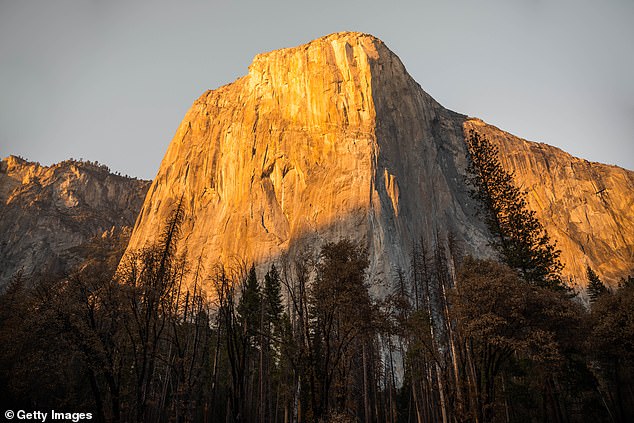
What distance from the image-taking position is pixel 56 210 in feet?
413

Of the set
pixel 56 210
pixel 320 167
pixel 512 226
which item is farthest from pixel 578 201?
pixel 56 210

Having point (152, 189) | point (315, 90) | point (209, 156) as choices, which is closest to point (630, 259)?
point (315, 90)

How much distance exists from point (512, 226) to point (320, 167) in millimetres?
46715

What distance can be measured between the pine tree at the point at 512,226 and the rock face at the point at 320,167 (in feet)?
96.1

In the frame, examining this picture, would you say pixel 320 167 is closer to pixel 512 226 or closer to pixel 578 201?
pixel 512 226

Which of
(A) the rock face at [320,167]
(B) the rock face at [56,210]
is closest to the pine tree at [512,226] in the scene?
(A) the rock face at [320,167]

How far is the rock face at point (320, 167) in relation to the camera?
68.9m

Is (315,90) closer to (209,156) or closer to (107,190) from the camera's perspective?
(209,156)

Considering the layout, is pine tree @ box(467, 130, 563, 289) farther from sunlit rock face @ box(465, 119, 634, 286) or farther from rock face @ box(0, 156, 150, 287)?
rock face @ box(0, 156, 150, 287)

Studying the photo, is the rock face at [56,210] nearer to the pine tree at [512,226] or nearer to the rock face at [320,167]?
the rock face at [320,167]

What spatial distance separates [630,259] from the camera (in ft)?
298

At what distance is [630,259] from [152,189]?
102m

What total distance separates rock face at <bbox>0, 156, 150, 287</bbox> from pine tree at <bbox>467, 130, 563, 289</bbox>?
3936 inches

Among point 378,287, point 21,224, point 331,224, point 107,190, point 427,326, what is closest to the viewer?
point 427,326
